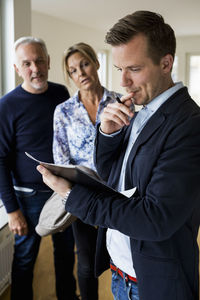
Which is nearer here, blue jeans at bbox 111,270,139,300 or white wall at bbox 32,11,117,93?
blue jeans at bbox 111,270,139,300

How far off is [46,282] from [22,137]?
125cm

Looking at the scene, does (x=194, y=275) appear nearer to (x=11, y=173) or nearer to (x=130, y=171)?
(x=130, y=171)

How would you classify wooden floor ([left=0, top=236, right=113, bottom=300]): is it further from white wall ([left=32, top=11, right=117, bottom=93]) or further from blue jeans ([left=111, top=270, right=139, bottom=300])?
white wall ([left=32, top=11, right=117, bottom=93])

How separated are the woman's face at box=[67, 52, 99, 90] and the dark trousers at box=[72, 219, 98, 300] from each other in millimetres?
776

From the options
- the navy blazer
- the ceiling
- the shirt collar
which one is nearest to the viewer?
the navy blazer

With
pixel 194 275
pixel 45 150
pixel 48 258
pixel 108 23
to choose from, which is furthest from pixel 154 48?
pixel 108 23

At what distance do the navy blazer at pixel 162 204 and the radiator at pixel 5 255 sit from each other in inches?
57.2

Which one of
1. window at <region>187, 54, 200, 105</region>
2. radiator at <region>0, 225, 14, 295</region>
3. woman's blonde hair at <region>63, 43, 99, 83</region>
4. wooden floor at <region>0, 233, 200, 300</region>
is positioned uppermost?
window at <region>187, 54, 200, 105</region>

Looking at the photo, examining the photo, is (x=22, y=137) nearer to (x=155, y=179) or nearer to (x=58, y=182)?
(x=58, y=182)

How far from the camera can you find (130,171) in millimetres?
965

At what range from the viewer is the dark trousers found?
172cm

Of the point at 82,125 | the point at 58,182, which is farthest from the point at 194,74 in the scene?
the point at 58,182

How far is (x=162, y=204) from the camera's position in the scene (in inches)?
32.0

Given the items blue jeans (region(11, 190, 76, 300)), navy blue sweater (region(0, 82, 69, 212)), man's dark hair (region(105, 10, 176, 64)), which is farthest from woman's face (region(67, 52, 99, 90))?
man's dark hair (region(105, 10, 176, 64))
